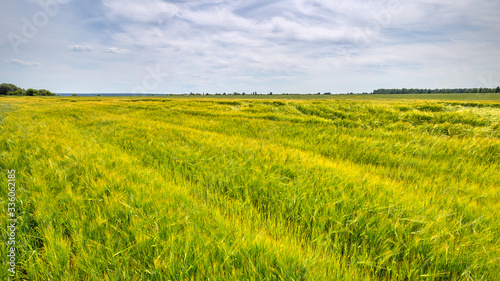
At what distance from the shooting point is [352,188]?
2582 mm

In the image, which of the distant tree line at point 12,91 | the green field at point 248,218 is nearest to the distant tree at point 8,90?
the distant tree line at point 12,91

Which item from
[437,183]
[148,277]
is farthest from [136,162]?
[437,183]

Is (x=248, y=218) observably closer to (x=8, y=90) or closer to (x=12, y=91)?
(x=12, y=91)

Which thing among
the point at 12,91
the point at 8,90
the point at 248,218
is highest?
the point at 8,90

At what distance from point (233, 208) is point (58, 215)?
1.75m

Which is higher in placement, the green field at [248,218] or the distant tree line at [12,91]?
the distant tree line at [12,91]

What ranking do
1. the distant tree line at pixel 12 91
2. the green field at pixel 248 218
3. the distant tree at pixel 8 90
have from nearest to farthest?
the green field at pixel 248 218 < the distant tree at pixel 8 90 < the distant tree line at pixel 12 91

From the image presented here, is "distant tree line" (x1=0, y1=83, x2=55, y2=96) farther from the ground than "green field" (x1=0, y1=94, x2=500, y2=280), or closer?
farther from the ground

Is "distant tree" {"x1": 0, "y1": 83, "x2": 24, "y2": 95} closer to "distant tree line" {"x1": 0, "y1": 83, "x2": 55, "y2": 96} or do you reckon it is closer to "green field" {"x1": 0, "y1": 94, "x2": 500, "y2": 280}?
"distant tree line" {"x1": 0, "y1": 83, "x2": 55, "y2": 96}

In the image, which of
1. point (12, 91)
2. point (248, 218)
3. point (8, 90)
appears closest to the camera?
point (248, 218)

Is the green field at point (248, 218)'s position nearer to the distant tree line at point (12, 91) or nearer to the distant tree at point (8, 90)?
the distant tree line at point (12, 91)

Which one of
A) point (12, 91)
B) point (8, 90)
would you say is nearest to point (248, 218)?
point (12, 91)

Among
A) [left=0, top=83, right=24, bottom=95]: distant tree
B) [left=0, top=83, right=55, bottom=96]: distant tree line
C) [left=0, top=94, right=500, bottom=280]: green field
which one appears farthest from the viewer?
[left=0, top=83, right=55, bottom=96]: distant tree line

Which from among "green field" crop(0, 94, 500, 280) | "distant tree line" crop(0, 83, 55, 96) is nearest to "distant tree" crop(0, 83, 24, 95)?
"distant tree line" crop(0, 83, 55, 96)
